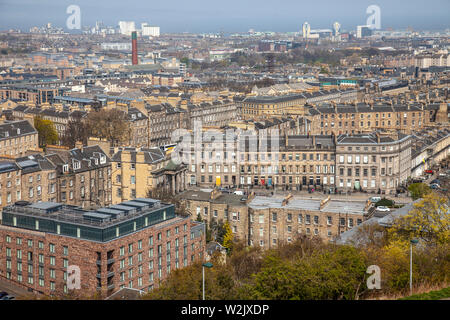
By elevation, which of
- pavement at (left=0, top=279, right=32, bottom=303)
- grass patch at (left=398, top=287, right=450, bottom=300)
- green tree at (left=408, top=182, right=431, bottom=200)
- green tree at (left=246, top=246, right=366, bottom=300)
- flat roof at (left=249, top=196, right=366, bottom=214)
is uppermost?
grass patch at (left=398, top=287, right=450, bottom=300)

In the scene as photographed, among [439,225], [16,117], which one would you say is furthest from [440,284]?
[16,117]

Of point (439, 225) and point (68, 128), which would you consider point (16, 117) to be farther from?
point (439, 225)

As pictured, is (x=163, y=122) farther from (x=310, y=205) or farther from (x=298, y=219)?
(x=298, y=219)

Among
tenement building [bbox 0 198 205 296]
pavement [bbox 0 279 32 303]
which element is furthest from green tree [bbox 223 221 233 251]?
pavement [bbox 0 279 32 303]

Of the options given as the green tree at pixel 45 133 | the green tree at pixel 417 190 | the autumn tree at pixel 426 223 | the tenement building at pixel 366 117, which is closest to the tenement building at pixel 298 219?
the autumn tree at pixel 426 223

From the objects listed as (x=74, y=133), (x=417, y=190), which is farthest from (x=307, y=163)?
(x=74, y=133)

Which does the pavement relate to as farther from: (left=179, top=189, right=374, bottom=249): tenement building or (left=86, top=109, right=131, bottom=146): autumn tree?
(left=86, top=109, right=131, bottom=146): autumn tree

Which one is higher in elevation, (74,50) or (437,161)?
(74,50)
